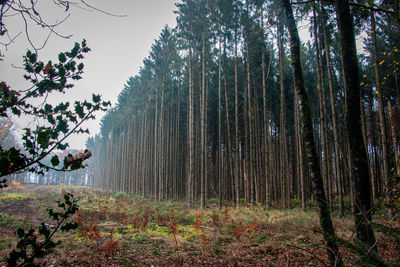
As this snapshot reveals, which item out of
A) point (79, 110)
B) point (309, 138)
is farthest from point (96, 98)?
point (309, 138)

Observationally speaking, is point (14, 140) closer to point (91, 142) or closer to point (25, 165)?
point (91, 142)

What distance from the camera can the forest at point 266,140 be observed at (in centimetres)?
357

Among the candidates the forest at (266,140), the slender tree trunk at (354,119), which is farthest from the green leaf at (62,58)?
the slender tree trunk at (354,119)

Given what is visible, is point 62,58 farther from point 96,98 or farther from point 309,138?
point 309,138

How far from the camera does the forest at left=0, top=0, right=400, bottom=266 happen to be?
3568 mm

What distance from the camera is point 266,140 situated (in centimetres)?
1406

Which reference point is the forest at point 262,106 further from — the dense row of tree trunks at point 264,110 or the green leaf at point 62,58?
the green leaf at point 62,58

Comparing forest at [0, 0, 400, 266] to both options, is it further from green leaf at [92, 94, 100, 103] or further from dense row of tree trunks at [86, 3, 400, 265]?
green leaf at [92, 94, 100, 103]

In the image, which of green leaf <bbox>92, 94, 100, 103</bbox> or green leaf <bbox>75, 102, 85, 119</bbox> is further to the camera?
green leaf <bbox>92, 94, 100, 103</bbox>

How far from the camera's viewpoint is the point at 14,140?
38.1 m

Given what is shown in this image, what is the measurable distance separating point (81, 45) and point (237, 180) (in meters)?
12.3

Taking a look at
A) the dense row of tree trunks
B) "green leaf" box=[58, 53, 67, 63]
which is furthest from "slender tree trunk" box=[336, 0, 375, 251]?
"green leaf" box=[58, 53, 67, 63]

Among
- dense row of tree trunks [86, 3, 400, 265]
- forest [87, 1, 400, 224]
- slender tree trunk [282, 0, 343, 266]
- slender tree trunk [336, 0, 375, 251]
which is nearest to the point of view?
slender tree trunk [336, 0, 375, 251]

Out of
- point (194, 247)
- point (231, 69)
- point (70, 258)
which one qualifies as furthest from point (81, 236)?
point (231, 69)
